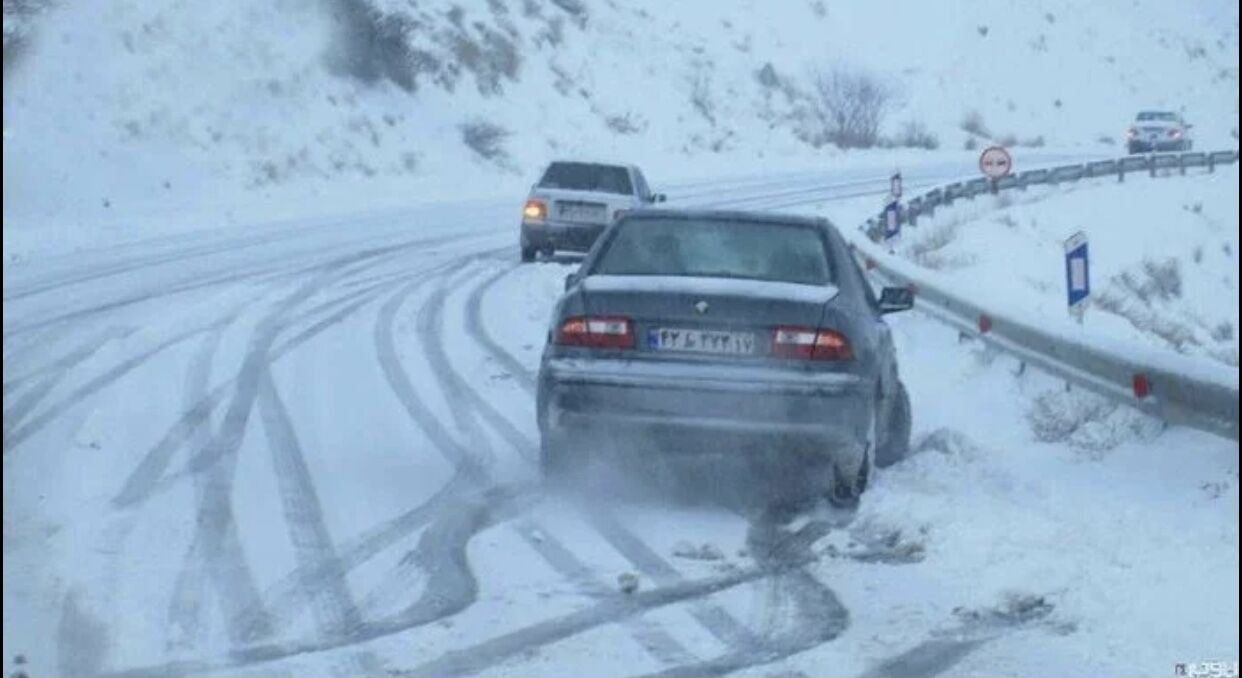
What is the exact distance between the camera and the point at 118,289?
19.8m

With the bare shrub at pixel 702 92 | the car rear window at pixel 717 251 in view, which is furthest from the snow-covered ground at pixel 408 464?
the bare shrub at pixel 702 92

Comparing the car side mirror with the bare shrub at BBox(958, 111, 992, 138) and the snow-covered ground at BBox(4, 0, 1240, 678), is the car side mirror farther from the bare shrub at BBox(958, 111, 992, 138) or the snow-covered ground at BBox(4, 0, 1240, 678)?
the bare shrub at BBox(958, 111, 992, 138)

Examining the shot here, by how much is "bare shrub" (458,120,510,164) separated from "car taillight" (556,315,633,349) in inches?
1426

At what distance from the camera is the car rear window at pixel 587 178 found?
26609mm

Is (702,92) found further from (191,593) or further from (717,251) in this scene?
(191,593)

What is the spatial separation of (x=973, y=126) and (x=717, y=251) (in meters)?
59.8

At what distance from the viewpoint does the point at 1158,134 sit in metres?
53.0

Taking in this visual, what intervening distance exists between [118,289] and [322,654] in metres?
13.2

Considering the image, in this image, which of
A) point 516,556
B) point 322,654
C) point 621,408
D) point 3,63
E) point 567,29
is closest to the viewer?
point 322,654

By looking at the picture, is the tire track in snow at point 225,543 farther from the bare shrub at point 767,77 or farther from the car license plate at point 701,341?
the bare shrub at point 767,77

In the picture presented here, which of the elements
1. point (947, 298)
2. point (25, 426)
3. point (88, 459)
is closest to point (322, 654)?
point (88, 459)

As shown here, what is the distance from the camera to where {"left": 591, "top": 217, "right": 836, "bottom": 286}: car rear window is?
10625 mm

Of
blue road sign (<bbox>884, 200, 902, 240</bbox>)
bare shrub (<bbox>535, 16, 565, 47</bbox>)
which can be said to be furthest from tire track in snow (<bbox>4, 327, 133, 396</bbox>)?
bare shrub (<bbox>535, 16, 565, 47</bbox>)

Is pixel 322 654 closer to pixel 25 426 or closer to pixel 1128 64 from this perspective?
pixel 25 426
